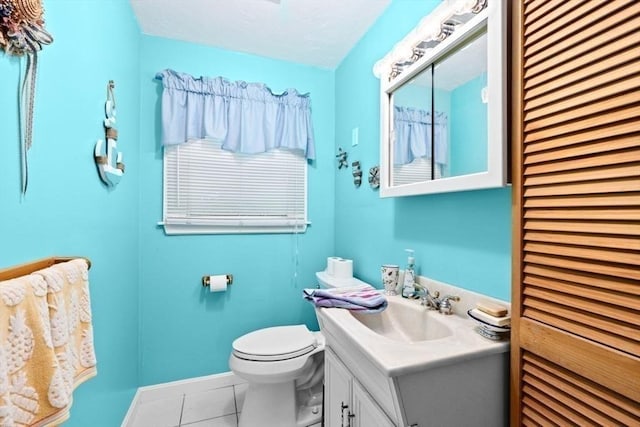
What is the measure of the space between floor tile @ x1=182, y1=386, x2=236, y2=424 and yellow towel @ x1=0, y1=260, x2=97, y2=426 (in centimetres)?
128

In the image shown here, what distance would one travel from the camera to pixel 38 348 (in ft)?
1.92

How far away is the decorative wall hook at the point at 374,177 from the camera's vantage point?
1.69 m

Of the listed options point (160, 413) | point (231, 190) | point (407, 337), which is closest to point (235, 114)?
point (231, 190)

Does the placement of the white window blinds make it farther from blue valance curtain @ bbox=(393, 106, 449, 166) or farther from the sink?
the sink

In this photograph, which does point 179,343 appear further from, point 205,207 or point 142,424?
point 205,207

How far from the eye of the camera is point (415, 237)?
1377 mm

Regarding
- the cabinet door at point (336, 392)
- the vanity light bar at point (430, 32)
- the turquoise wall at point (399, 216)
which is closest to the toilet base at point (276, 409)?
the cabinet door at point (336, 392)

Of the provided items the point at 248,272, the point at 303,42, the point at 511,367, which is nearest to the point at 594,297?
the point at 511,367

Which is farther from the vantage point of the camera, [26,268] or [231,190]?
[231,190]

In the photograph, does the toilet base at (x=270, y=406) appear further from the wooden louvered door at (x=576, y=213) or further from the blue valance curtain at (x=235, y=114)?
the blue valance curtain at (x=235, y=114)

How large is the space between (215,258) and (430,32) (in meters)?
1.84

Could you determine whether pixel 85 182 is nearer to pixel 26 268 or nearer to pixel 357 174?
pixel 26 268

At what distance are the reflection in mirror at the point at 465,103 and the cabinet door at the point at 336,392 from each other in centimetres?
90

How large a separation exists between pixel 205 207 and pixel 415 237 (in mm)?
1448
